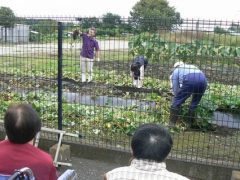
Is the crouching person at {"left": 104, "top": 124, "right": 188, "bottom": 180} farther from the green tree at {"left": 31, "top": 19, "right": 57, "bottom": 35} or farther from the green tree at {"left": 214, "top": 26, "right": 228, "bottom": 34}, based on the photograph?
the green tree at {"left": 31, "top": 19, "right": 57, "bottom": 35}

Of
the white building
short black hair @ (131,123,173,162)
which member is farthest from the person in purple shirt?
short black hair @ (131,123,173,162)

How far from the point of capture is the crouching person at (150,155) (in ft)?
7.79

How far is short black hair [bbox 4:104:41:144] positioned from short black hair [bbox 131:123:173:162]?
2.31 ft

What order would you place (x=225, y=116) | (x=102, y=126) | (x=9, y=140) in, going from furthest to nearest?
1. (x=225, y=116)
2. (x=102, y=126)
3. (x=9, y=140)

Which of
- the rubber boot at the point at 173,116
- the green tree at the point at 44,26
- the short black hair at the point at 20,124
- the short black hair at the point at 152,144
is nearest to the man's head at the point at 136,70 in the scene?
the rubber boot at the point at 173,116

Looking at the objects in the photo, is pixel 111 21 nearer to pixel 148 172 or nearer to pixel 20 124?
pixel 20 124

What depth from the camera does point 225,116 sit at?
804 centimetres

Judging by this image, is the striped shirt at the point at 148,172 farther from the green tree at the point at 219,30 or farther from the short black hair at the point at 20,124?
the green tree at the point at 219,30

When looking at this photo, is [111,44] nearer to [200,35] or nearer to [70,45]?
[70,45]

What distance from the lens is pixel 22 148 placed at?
2.64m

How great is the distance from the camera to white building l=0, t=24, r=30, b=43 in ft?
19.4

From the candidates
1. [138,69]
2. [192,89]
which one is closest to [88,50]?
[192,89]

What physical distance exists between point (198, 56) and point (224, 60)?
0.47m

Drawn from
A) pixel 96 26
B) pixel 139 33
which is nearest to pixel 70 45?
pixel 96 26
